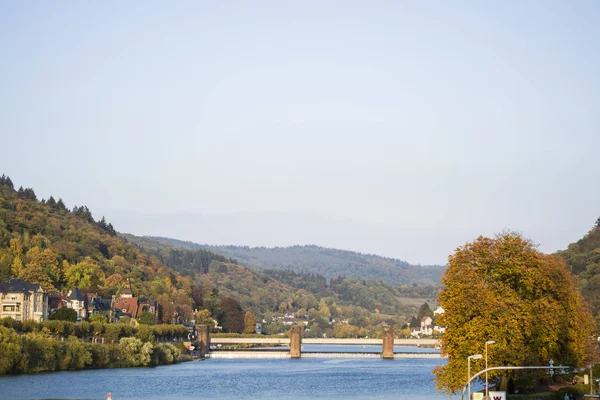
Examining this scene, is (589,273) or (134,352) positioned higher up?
(589,273)

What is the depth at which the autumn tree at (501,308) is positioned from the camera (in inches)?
2854

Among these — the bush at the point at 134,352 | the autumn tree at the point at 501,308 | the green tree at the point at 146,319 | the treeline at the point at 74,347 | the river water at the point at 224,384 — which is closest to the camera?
the autumn tree at the point at 501,308

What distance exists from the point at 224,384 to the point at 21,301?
51.5 meters

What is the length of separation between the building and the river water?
2466 cm

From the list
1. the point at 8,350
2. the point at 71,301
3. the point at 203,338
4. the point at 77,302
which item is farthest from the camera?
the point at 203,338

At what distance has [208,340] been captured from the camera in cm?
19888

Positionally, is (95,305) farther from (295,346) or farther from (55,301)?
(295,346)

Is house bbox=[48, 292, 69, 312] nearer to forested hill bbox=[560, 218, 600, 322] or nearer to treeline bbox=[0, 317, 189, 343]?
treeline bbox=[0, 317, 189, 343]

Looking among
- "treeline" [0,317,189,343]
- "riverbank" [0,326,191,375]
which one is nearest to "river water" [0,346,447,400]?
"riverbank" [0,326,191,375]

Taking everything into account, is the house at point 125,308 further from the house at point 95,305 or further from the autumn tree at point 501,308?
the autumn tree at point 501,308

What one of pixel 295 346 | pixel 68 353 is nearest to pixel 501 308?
pixel 68 353

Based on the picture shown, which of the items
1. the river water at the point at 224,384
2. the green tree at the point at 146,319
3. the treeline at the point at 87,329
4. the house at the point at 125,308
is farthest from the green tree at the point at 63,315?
the house at the point at 125,308

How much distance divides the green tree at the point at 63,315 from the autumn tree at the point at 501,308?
93716mm

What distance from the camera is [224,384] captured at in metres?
116
